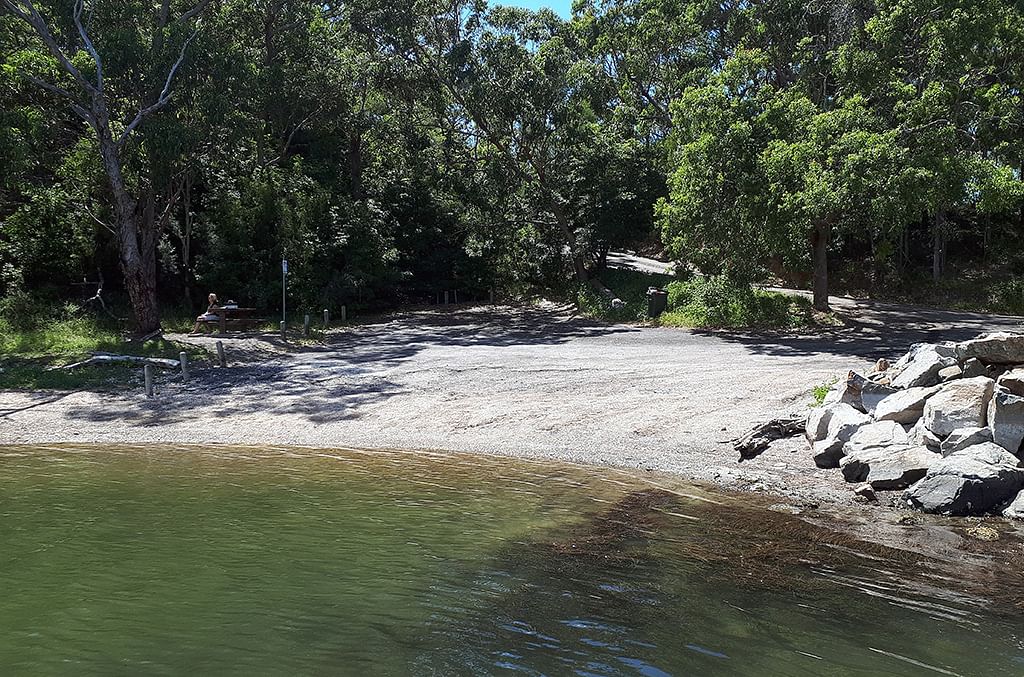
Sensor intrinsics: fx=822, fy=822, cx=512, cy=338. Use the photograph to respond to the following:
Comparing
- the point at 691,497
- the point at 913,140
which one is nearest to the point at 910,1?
the point at 913,140

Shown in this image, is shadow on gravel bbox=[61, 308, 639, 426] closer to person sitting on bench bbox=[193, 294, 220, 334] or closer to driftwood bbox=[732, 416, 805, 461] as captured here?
person sitting on bench bbox=[193, 294, 220, 334]

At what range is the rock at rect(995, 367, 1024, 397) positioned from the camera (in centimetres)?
873

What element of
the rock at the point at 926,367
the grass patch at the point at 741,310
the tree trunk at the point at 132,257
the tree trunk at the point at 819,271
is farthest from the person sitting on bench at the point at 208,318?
the rock at the point at 926,367

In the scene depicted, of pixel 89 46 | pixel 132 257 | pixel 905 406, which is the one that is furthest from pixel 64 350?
pixel 905 406

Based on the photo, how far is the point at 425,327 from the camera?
2734cm

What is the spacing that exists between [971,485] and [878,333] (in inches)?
597

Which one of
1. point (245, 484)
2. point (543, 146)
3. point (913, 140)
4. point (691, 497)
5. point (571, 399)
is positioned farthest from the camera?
point (543, 146)

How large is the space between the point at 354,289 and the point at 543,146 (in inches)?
376

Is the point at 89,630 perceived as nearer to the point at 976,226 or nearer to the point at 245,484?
the point at 245,484

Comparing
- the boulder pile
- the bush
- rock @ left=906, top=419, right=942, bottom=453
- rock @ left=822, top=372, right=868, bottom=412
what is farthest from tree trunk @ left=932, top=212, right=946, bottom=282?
rock @ left=906, top=419, right=942, bottom=453

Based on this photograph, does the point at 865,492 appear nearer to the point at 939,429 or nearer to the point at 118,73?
the point at 939,429

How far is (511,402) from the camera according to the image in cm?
1405

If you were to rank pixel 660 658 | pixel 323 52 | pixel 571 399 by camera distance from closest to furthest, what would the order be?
pixel 660 658 → pixel 571 399 → pixel 323 52

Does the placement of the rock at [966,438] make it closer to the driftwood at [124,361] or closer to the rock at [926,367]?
the rock at [926,367]
